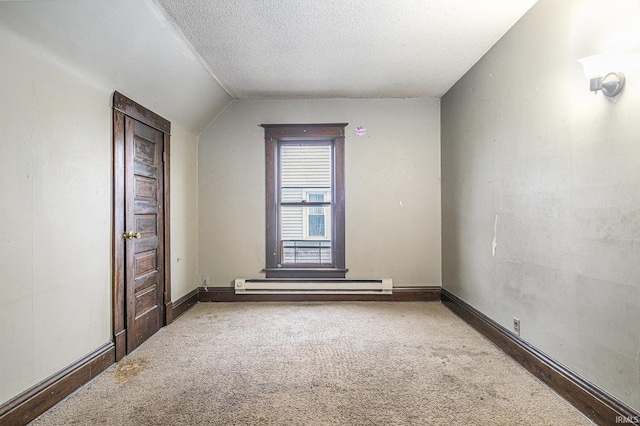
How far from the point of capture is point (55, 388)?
2080 mm

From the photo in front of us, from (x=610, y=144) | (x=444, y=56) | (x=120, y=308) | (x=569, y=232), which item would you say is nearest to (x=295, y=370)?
(x=120, y=308)

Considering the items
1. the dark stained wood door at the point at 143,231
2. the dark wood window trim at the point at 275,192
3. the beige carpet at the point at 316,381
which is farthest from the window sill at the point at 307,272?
the dark stained wood door at the point at 143,231

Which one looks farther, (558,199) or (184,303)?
(184,303)

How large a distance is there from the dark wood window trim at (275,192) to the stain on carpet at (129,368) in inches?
76.0

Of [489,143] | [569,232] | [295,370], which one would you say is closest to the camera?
[569,232]

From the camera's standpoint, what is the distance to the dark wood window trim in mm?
4422

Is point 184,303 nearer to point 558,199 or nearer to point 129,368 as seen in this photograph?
point 129,368

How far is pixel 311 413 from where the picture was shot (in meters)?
1.97

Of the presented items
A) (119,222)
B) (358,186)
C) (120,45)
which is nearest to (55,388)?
(119,222)

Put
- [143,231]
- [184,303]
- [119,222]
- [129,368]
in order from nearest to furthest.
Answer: [129,368]
[119,222]
[143,231]
[184,303]

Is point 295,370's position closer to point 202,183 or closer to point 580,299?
point 580,299

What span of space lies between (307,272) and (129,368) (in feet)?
7.42

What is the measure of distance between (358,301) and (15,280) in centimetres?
337

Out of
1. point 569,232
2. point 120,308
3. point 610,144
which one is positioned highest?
point 610,144
